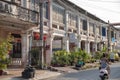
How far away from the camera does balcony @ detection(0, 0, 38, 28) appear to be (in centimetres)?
2356

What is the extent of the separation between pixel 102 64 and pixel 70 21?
2615 cm

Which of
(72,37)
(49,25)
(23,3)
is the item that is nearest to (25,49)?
(23,3)

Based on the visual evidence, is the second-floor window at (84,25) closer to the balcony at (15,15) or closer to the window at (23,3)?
the balcony at (15,15)

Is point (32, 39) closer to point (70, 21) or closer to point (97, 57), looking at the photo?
point (70, 21)

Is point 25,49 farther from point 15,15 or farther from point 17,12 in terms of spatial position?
point 15,15

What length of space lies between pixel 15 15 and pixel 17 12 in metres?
0.56

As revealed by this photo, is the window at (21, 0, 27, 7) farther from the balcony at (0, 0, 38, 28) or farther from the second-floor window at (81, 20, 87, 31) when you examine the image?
the second-floor window at (81, 20, 87, 31)

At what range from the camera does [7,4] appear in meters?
23.9

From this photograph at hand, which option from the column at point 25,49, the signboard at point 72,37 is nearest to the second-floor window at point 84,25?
the signboard at point 72,37

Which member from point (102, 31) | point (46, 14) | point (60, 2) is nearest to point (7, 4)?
point (46, 14)

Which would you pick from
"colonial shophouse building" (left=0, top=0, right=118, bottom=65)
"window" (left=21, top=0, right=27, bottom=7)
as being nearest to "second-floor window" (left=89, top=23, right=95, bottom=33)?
"colonial shophouse building" (left=0, top=0, right=118, bottom=65)

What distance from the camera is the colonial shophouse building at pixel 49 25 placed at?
1049 inches

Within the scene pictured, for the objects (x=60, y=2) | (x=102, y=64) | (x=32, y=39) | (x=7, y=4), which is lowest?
(x=102, y=64)

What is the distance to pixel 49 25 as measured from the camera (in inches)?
1393
